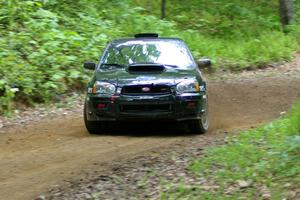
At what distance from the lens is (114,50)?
998cm

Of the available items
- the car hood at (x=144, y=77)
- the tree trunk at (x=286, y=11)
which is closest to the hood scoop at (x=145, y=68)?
the car hood at (x=144, y=77)

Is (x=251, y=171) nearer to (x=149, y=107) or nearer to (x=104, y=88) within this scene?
(x=149, y=107)

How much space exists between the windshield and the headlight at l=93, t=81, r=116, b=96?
78 centimetres

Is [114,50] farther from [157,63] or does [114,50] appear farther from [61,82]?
[61,82]

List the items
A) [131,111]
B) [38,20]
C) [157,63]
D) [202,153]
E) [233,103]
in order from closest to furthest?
[202,153] < [131,111] < [157,63] < [233,103] < [38,20]

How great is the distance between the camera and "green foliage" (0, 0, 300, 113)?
12.7m

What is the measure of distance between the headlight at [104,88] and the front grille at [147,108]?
307mm

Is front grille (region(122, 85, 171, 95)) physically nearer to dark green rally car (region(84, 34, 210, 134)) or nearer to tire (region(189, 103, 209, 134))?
dark green rally car (region(84, 34, 210, 134))

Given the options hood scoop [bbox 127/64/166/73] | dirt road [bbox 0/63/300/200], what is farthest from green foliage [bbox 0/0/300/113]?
hood scoop [bbox 127/64/166/73]

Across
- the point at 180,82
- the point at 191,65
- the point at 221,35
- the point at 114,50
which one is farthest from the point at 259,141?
the point at 221,35

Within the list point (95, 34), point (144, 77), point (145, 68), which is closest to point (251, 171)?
point (144, 77)

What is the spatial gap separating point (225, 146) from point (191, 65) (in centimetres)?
257

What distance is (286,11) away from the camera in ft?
72.8

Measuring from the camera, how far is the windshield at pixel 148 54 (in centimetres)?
944
